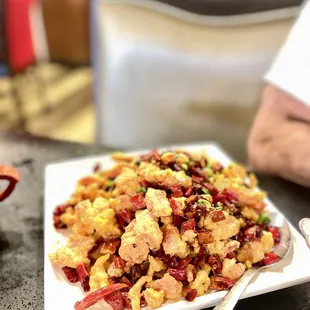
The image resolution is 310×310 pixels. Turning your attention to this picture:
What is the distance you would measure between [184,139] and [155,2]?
1.86ft

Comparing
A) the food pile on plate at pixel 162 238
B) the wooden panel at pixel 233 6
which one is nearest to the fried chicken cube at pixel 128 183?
the food pile on plate at pixel 162 238

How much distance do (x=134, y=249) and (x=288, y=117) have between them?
54 cm

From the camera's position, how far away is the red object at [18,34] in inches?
95.8

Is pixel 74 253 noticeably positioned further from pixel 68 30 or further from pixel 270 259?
pixel 68 30

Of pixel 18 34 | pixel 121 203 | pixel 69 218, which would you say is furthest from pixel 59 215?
pixel 18 34

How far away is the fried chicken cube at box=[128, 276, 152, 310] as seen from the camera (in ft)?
2.03

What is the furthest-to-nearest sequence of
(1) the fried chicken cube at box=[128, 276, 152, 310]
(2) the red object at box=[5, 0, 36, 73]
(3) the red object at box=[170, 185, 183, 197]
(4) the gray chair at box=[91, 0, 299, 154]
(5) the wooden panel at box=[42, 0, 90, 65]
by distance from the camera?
(5) the wooden panel at box=[42, 0, 90, 65], (2) the red object at box=[5, 0, 36, 73], (4) the gray chair at box=[91, 0, 299, 154], (3) the red object at box=[170, 185, 183, 197], (1) the fried chicken cube at box=[128, 276, 152, 310]

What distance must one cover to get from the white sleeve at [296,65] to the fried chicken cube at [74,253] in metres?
0.56

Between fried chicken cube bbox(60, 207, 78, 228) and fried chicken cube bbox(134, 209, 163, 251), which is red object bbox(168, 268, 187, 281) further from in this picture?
fried chicken cube bbox(60, 207, 78, 228)

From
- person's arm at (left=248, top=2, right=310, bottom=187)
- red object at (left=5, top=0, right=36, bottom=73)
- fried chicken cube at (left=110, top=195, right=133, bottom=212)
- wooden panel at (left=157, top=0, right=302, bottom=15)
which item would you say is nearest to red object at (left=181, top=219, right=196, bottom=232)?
fried chicken cube at (left=110, top=195, right=133, bottom=212)

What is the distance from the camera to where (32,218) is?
0.85 metres

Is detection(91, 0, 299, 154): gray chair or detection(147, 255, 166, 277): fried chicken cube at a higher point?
detection(147, 255, 166, 277): fried chicken cube

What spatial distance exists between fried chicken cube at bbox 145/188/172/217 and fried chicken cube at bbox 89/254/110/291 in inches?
4.0

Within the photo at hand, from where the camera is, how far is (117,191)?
2.56ft
